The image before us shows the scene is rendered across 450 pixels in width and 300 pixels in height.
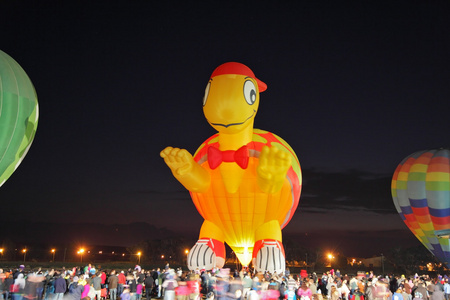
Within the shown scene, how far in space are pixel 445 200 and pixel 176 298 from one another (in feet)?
40.5

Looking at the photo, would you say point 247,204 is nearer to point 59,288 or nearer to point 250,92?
point 250,92

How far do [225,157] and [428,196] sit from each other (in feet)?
32.9

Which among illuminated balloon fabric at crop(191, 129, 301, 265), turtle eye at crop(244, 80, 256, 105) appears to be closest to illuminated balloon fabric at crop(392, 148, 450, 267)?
illuminated balloon fabric at crop(191, 129, 301, 265)

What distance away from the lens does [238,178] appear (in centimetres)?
941

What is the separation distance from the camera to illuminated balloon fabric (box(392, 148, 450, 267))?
1499cm

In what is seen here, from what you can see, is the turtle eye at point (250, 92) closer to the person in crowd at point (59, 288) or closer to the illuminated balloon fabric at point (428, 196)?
the person in crowd at point (59, 288)

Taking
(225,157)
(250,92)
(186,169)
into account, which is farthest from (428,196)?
(186,169)

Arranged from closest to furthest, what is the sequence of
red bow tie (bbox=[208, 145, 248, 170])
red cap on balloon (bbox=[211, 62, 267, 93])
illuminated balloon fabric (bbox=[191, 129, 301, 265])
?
1. red cap on balloon (bbox=[211, 62, 267, 93])
2. red bow tie (bbox=[208, 145, 248, 170])
3. illuminated balloon fabric (bbox=[191, 129, 301, 265])

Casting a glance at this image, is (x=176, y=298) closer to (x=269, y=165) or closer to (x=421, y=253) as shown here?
(x=269, y=165)

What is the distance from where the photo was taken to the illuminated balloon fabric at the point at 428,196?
49.2 ft

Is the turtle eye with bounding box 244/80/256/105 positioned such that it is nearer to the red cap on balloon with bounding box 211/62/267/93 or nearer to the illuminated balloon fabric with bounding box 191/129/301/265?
the red cap on balloon with bounding box 211/62/267/93

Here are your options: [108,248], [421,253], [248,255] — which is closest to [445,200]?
[248,255]

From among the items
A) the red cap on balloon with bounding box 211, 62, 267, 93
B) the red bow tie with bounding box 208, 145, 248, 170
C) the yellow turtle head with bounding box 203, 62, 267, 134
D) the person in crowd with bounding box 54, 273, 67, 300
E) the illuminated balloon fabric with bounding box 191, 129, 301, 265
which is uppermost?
the red cap on balloon with bounding box 211, 62, 267, 93

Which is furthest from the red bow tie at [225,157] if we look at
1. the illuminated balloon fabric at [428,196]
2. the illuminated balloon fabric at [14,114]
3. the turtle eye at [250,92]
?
the illuminated balloon fabric at [428,196]
